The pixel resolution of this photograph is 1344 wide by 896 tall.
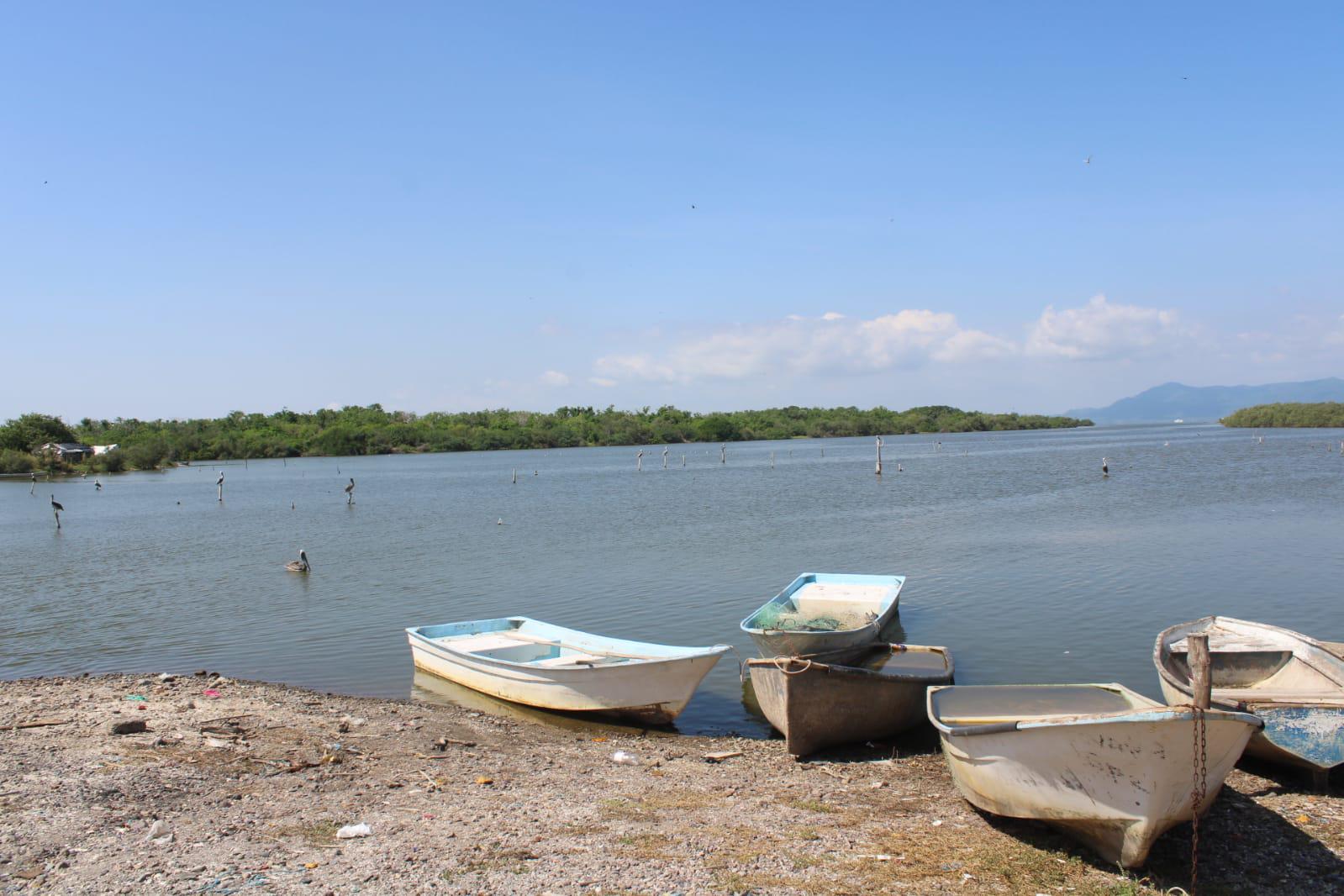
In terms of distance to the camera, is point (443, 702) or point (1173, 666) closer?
point (1173, 666)

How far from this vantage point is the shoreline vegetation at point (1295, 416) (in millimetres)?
146875

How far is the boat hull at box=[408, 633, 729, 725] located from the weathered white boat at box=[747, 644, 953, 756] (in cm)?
102

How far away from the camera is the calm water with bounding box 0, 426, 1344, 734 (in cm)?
1692

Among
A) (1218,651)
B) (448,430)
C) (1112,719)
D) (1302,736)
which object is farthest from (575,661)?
(448,430)

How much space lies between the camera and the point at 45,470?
4053 inches

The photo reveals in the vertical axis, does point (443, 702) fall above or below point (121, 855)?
below

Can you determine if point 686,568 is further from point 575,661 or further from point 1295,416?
point 1295,416

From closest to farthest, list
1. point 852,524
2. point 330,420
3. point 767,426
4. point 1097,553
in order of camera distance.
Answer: point 1097,553, point 852,524, point 330,420, point 767,426

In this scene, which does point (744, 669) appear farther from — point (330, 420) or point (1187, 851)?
point (330, 420)

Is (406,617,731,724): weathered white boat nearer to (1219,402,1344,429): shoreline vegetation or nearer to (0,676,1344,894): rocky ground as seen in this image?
(0,676,1344,894): rocky ground

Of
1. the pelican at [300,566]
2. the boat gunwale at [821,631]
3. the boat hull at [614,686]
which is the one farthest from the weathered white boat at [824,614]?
the pelican at [300,566]

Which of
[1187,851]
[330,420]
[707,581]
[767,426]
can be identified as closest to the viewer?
[1187,851]

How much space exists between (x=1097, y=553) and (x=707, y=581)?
11.7 metres

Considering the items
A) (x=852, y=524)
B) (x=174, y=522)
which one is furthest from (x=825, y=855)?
(x=174, y=522)
